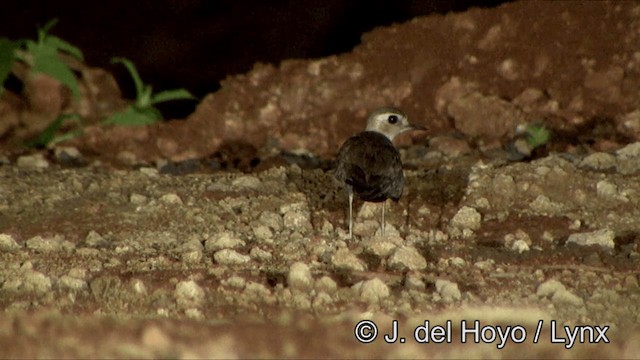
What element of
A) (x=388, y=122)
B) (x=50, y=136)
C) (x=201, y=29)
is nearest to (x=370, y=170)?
(x=388, y=122)

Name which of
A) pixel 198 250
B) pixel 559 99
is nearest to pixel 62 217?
pixel 198 250

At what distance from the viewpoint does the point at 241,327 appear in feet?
16.1

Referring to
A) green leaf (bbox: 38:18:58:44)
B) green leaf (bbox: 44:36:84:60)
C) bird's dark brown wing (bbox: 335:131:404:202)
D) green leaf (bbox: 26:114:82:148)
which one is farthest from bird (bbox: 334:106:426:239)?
green leaf (bbox: 38:18:58:44)

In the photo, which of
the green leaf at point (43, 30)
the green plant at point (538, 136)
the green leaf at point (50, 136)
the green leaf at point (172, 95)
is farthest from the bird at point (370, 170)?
the green leaf at point (43, 30)

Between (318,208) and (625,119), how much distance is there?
101 inches

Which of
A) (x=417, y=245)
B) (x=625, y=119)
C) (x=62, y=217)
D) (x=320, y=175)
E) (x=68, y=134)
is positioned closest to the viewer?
(x=417, y=245)

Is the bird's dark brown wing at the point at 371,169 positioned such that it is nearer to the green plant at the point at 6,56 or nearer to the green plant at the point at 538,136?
the green plant at the point at 538,136

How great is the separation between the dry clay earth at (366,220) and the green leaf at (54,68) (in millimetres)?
429

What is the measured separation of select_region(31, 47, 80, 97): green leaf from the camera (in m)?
9.01

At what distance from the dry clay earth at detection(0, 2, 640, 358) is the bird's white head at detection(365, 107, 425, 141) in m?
0.33

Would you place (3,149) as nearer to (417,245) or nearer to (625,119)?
(417,245)

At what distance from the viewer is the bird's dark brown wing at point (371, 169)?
6.15 meters

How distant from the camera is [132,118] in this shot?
354 inches

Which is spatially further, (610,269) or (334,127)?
(334,127)
